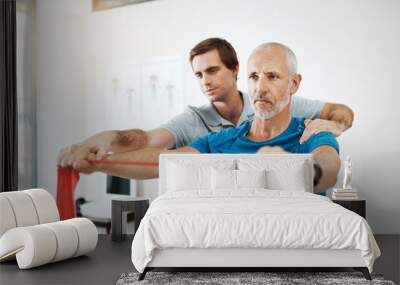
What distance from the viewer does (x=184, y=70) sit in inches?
285

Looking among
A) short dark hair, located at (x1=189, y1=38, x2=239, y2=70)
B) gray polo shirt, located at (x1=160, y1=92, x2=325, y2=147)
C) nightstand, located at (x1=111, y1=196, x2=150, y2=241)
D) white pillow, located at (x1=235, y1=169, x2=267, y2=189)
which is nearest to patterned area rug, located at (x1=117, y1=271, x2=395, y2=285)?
white pillow, located at (x1=235, y1=169, x2=267, y2=189)

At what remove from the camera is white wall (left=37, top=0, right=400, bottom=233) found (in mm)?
6914

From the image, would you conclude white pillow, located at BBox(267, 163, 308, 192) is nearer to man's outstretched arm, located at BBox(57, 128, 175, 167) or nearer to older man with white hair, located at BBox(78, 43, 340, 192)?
older man with white hair, located at BBox(78, 43, 340, 192)

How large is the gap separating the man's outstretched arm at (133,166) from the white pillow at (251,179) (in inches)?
40.6

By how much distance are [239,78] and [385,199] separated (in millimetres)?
2226

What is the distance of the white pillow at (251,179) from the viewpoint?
20.5 ft

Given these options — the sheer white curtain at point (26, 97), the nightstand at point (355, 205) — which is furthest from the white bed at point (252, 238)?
the sheer white curtain at point (26, 97)

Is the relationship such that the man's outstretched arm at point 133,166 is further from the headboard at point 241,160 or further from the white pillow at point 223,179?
the white pillow at point 223,179

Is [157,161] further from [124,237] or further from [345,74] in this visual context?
[345,74]

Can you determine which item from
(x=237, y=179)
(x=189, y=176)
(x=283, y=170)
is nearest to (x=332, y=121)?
(x=283, y=170)

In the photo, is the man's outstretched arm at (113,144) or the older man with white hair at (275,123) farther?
the man's outstretched arm at (113,144)

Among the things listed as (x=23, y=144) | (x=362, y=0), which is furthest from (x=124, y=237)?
(x=362, y=0)

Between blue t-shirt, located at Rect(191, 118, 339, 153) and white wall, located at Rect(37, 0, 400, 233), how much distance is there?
304 mm

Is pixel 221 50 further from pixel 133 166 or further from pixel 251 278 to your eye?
pixel 251 278
